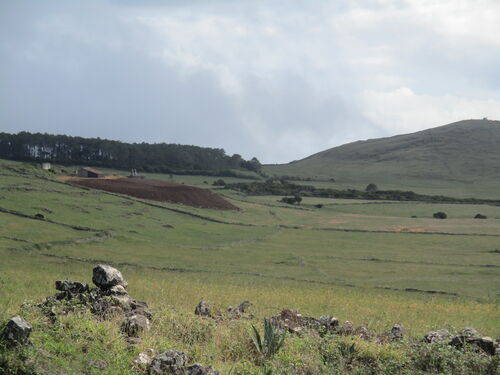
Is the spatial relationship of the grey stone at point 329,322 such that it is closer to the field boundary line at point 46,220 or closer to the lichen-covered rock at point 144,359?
the lichen-covered rock at point 144,359

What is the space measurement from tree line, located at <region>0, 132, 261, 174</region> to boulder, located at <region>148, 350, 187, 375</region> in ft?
469

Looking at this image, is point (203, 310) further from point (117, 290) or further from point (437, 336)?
point (437, 336)

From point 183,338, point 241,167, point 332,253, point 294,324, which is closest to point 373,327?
point 294,324

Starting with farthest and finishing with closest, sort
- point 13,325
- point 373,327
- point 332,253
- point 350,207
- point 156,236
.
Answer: point 350,207
point 156,236
point 332,253
point 373,327
point 13,325

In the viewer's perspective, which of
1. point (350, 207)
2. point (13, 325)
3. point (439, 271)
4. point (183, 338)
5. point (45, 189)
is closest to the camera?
point (13, 325)

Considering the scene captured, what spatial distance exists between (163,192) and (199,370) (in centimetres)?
7489

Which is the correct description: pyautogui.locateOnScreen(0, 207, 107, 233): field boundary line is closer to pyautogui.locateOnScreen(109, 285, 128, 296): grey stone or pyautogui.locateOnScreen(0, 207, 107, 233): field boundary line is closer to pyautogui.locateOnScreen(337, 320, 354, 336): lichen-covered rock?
pyautogui.locateOnScreen(109, 285, 128, 296): grey stone

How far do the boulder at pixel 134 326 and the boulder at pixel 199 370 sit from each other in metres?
2.66

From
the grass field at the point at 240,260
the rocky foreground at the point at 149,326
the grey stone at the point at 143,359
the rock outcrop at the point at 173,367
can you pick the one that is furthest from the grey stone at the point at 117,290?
the rock outcrop at the point at 173,367

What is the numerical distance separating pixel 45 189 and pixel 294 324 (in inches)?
2224

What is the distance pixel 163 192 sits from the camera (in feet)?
279

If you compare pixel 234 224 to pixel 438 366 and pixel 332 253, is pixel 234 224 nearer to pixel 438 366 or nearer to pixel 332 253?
pixel 332 253

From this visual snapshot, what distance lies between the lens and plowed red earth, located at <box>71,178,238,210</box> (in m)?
82.1

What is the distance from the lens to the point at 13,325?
1115cm
